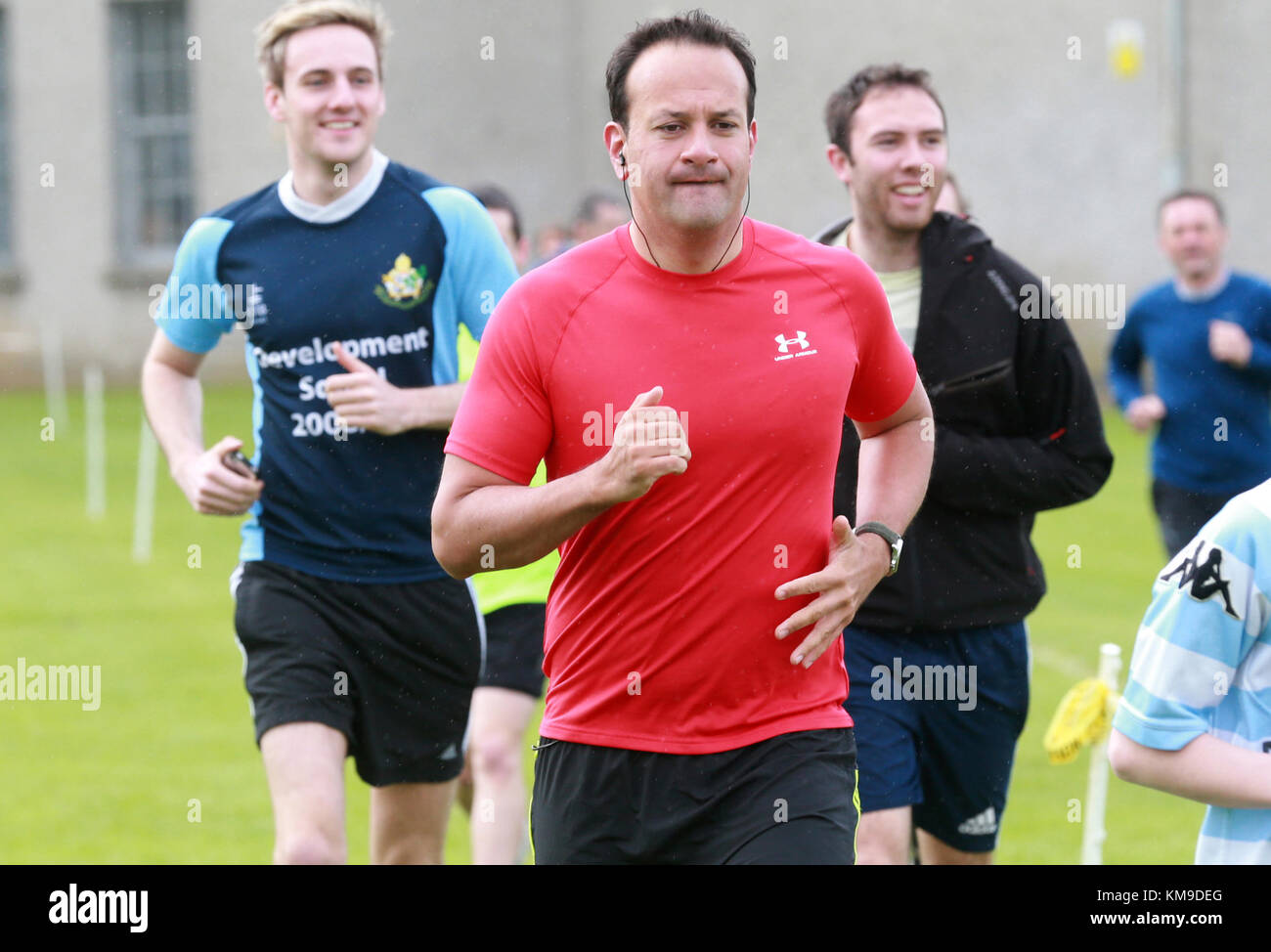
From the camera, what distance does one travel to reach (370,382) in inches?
196

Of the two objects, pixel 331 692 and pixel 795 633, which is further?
pixel 331 692

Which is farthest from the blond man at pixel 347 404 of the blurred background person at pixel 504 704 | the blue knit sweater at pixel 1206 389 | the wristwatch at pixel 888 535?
the blue knit sweater at pixel 1206 389

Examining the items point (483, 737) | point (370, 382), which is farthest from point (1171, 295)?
point (370, 382)

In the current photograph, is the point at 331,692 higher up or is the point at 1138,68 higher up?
the point at 1138,68

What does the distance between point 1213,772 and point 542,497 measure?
1303mm

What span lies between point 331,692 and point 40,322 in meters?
27.4

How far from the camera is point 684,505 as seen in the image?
139 inches

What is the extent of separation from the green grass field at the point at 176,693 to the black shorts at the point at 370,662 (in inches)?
87.5

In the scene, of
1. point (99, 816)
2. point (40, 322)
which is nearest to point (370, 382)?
point (99, 816)

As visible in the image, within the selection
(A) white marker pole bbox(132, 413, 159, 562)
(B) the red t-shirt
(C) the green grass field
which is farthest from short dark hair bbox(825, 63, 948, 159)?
(A) white marker pole bbox(132, 413, 159, 562)

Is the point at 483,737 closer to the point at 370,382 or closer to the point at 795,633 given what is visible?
the point at 370,382
